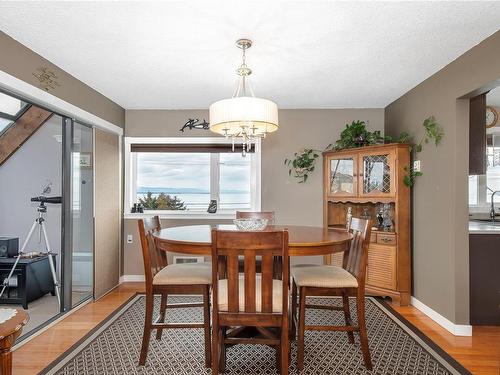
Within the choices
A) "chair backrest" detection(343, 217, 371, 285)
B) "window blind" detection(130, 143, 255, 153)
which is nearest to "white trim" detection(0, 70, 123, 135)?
"window blind" detection(130, 143, 255, 153)

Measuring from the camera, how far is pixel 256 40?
229cm

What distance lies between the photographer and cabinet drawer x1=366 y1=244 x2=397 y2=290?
3.35 metres

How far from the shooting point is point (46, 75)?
2627 mm

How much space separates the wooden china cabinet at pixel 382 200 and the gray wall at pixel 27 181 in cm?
318

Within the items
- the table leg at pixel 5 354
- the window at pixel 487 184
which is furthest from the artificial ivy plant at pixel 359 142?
the table leg at pixel 5 354

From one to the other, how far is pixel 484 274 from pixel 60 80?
12.9 ft

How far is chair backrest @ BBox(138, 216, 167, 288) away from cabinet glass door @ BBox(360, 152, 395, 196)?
2227 mm

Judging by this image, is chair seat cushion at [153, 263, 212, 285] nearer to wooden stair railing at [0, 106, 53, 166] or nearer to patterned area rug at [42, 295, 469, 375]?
patterned area rug at [42, 295, 469, 375]

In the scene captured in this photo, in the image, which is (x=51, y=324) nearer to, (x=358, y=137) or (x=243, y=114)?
(x=243, y=114)

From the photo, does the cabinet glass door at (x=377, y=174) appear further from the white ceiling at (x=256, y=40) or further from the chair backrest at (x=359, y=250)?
the chair backrest at (x=359, y=250)

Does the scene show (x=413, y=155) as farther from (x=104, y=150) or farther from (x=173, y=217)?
(x=104, y=150)

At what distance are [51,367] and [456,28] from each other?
3.40 m

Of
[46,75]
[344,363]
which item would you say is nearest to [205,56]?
[46,75]

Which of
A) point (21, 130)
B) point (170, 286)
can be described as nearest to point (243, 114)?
point (170, 286)
